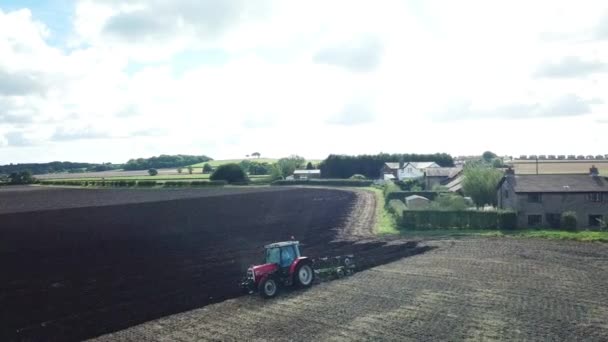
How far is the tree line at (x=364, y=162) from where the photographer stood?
140 meters

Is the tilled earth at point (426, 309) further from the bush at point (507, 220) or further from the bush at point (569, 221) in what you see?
the bush at point (507, 220)

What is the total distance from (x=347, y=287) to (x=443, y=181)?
69.0 m

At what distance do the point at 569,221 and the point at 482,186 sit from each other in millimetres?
14204

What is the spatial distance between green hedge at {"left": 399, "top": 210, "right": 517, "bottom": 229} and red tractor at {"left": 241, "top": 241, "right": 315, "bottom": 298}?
24.6 meters

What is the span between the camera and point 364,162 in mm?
142125

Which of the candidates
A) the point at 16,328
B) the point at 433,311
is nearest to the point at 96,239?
the point at 16,328

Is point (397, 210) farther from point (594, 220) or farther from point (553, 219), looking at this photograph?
point (594, 220)

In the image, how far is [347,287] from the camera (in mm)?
26125

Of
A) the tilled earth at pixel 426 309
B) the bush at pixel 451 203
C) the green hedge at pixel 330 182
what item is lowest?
the tilled earth at pixel 426 309

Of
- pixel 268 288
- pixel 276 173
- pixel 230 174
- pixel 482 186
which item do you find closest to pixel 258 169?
pixel 276 173

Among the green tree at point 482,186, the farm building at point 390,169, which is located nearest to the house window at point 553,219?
the green tree at point 482,186

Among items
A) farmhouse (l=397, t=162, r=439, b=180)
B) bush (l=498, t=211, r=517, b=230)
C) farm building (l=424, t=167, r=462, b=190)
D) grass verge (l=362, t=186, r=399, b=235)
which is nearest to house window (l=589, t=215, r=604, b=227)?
bush (l=498, t=211, r=517, b=230)

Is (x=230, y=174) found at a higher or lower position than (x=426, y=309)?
higher

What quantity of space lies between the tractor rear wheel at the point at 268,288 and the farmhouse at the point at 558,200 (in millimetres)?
29819
